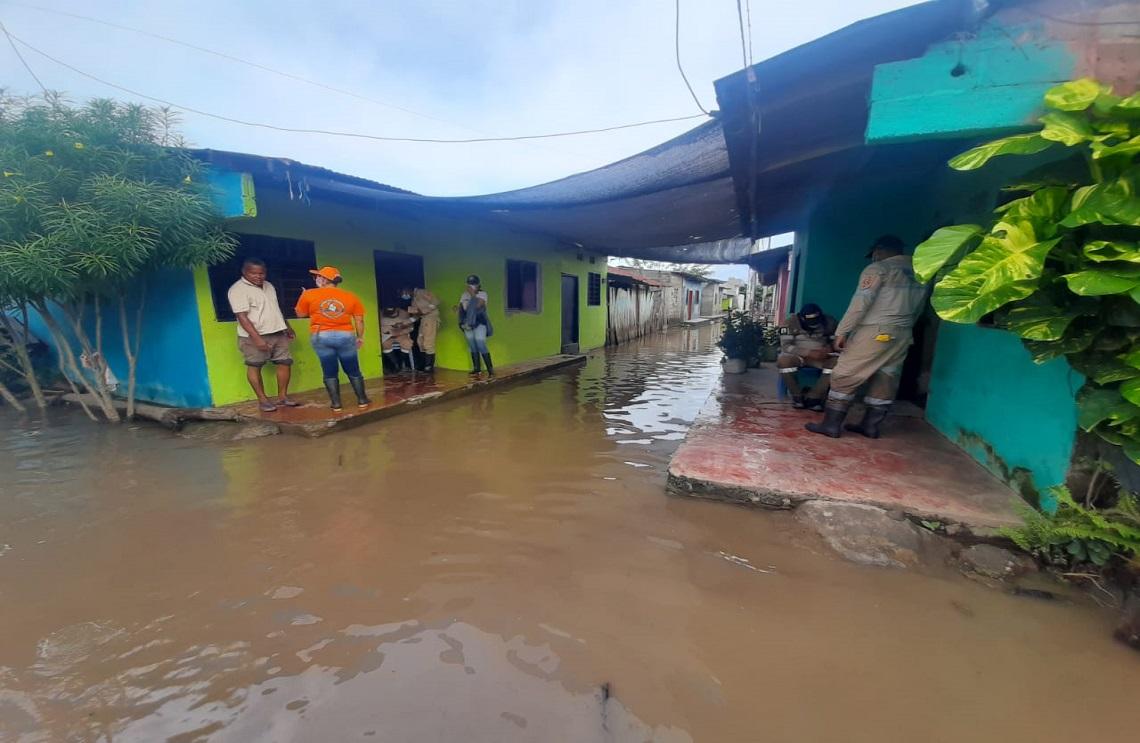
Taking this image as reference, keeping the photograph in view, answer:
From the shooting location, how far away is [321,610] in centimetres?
201

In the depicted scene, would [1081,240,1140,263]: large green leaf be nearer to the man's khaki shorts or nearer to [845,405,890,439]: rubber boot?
[845,405,890,439]: rubber boot

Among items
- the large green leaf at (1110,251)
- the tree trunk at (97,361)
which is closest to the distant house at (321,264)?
the tree trunk at (97,361)

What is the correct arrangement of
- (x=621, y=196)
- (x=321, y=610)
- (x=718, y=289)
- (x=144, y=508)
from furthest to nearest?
(x=718, y=289) < (x=621, y=196) < (x=144, y=508) < (x=321, y=610)

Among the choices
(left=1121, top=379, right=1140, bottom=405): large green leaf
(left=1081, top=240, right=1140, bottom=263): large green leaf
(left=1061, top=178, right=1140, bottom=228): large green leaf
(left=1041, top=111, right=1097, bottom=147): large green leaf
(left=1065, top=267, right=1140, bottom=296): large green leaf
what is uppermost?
(left=1041, top=111, right=1097, bottom=147): large green leaf

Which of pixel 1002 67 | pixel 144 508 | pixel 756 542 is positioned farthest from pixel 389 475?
pixel 1002 67

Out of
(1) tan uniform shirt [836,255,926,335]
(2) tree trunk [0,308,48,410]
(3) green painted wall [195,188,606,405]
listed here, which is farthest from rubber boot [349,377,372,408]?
(1) tan uniform shirt [836,255,926,335]

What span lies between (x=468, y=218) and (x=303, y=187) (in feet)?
9.62

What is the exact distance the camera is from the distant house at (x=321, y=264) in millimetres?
4832

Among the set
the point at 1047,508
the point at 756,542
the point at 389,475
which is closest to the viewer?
the point at 1047,508

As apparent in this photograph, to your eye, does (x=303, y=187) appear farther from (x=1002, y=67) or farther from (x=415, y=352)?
(x=1002, y=67)

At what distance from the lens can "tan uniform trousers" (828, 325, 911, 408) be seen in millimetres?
3387

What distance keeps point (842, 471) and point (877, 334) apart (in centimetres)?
110

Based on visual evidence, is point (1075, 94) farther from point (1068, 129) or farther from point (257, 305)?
point (257, 305)

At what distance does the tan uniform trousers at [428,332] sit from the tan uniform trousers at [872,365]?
5.37m
